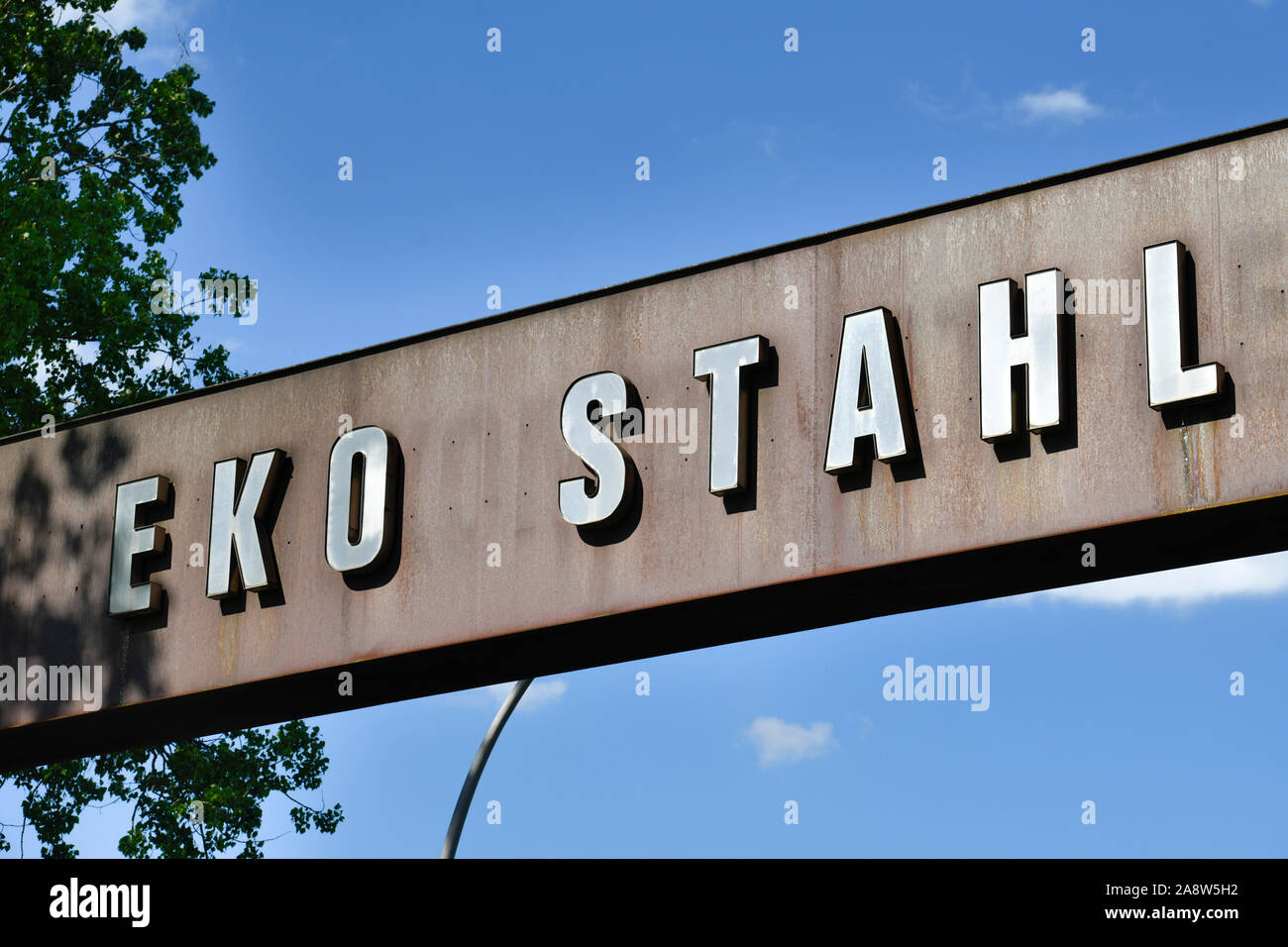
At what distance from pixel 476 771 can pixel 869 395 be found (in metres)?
8.74

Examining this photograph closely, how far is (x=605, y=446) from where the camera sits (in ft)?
32.1

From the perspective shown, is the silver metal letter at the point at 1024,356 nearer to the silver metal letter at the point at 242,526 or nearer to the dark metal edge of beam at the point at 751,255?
the dark metal edge of beam at the point at 751,255

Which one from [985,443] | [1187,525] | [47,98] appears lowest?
[1187,525]

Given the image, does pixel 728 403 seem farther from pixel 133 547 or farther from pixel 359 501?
pixel 133 547

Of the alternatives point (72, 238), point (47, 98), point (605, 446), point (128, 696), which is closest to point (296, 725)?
point (72, 238)

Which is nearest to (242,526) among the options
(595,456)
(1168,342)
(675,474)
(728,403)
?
(595,456)

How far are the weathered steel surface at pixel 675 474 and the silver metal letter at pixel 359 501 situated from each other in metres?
0.14

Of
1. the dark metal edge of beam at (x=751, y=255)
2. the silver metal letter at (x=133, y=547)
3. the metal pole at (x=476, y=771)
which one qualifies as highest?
the dark metal edge of beam at (x=751, y=255)

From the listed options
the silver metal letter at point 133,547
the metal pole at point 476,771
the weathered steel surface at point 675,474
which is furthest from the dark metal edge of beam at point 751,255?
the metal pole at point 476,771

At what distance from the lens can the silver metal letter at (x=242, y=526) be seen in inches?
421
